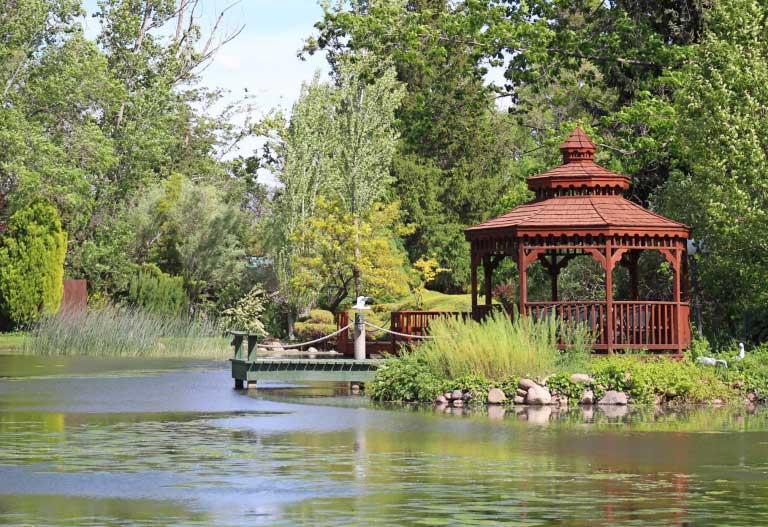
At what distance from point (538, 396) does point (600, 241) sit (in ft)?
16.0

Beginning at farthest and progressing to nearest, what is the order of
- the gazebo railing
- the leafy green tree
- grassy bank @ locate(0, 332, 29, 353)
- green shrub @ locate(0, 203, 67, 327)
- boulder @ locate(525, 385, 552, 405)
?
green shrub @ locate(0, 203, 67, 327) → grassy bank @ locate(0, 332, 29, 353) → the leafy green tree → the gazebo railing → boulder @ locate(525, 385, 552, 405)

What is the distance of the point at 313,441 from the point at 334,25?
23145 millimetres

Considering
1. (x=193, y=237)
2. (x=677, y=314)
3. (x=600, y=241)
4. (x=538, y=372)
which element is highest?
(x=193, y=237)

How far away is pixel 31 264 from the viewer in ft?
173

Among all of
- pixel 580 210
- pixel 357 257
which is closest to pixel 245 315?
pixel 357 257

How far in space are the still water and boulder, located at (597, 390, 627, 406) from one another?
159 centimetres

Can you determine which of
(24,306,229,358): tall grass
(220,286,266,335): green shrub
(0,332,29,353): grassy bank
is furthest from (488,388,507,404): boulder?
(0,332,29,353): grassy bank

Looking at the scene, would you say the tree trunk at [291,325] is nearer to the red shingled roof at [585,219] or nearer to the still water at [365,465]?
the red shingled roof at [585,219]

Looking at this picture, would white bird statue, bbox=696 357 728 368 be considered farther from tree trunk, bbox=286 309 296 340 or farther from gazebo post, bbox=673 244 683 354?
tree trunk, bbox=286 309 296 340

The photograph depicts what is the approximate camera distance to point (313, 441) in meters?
18.7

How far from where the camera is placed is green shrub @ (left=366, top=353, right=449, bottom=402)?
26078 mm

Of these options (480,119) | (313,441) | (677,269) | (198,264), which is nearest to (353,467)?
(313,441)

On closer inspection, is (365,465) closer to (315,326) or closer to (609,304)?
(609,304)

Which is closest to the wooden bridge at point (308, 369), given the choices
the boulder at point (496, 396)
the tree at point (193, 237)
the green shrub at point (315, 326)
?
the boulder at point (496, 396)
